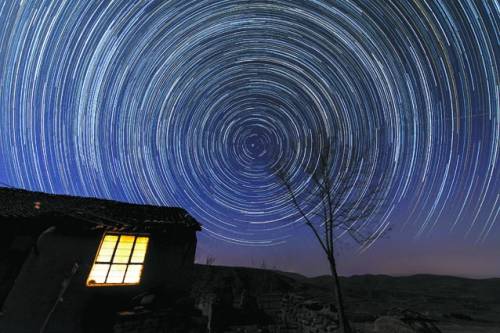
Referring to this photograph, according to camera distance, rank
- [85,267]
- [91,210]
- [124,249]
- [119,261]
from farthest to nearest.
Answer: [91,210] < [124,249] < [119,261] < [85,267]

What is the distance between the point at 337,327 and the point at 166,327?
23.1ft

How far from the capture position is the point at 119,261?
1132 centimetres

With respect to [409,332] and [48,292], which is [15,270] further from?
[409,332]

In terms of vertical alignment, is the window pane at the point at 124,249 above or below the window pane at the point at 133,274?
above

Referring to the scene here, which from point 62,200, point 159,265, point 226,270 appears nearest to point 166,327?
point 159,265

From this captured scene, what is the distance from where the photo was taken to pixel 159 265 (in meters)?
11.9

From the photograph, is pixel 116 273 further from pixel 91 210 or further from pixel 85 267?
pixel 91 210

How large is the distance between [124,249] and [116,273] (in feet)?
3.57

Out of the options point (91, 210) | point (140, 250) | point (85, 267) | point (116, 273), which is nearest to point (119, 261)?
point (116, 273)

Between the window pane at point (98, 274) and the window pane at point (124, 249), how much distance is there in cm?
51

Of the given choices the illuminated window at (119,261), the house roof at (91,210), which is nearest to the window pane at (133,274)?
the illuminated window at (119,261)

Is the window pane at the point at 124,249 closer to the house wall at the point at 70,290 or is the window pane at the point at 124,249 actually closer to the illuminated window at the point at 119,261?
the illuminated window at the point at 119,261

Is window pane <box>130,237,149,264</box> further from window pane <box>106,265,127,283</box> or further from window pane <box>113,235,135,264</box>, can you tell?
window pane <box>106,265,127,283</box>

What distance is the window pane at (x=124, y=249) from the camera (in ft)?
37.3
